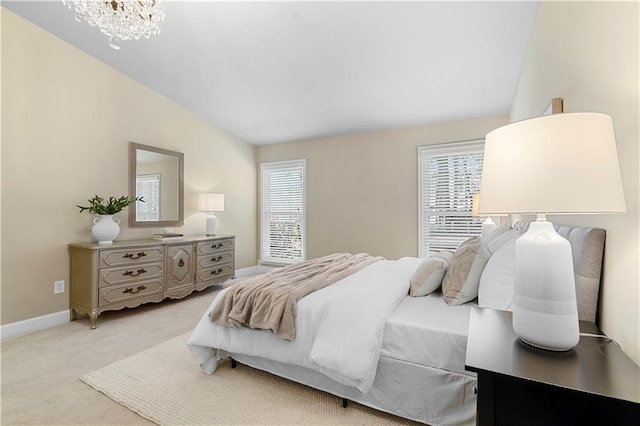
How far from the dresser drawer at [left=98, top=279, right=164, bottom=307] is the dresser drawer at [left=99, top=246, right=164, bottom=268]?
24cm

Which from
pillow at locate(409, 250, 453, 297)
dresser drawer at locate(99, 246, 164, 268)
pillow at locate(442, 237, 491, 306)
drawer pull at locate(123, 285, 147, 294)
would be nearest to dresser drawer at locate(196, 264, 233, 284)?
dresser drawer at locate(99, 246, 164, 268)

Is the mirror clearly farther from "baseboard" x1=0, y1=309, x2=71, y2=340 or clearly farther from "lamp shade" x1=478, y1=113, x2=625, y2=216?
"lamp shade" x1=478, y1=113, x2=625, y2=216

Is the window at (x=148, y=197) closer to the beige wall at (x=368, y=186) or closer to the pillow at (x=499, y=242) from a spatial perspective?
the beige wall at (x=368, y=186)

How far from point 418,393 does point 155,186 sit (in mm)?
3886

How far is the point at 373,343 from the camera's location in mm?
1527

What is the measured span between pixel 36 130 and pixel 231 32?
6.95ft

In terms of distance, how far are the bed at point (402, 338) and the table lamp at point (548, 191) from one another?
388 millimetres

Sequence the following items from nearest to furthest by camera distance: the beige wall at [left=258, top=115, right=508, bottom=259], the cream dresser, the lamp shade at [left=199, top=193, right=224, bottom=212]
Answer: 1. the cream dresser
2. the beige wall at [left=258, top=115, right=508, bottom=259]
3. the lamp shade at [left=199, top=193, right=224, bottom=212]

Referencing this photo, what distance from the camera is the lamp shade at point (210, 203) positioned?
4523mm

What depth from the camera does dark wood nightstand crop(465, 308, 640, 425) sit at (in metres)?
0.73

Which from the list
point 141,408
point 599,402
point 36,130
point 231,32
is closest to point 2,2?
point 36,130

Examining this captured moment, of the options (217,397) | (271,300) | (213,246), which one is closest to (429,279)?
(271,300)

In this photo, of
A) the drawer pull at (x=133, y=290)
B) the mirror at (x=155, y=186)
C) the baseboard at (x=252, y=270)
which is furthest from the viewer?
the baseboard at (x=252, y=270)

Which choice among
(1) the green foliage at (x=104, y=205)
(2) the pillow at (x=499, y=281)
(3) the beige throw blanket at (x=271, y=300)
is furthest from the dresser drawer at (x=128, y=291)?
(2) the pillow at (x=499, y=281)
